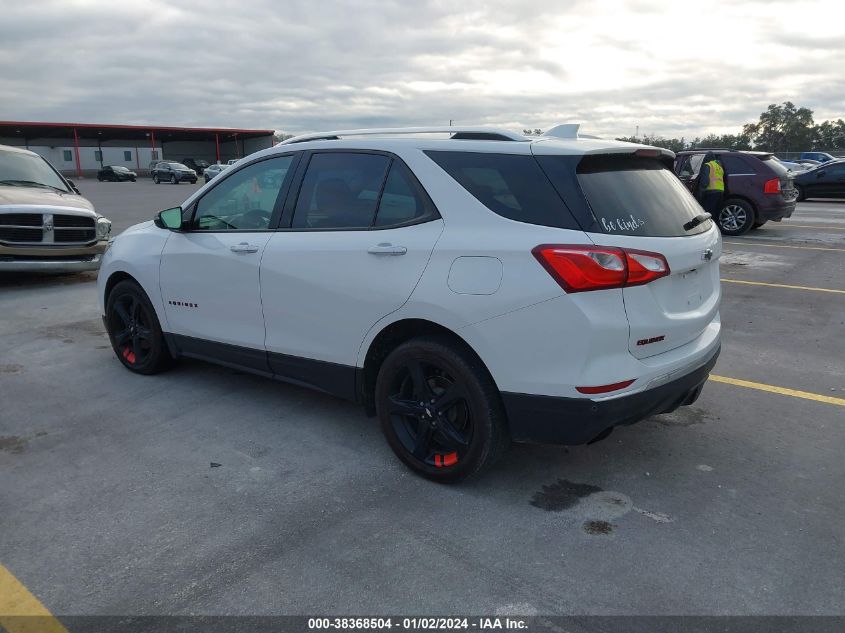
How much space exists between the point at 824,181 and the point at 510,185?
23.4m

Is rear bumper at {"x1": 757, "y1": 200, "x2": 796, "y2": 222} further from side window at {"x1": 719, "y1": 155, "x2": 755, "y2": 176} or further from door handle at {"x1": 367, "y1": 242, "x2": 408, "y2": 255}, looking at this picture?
door handle at {"x1": 367, "y1": 242, "x2": 408, "y2": 255}

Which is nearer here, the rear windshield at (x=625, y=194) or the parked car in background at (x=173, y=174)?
the rear windshield at (x=625, y=194)

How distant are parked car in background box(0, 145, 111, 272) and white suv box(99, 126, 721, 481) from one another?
Result: 531 cm

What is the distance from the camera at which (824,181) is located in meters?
22.5

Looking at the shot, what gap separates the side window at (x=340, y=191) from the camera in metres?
3.76

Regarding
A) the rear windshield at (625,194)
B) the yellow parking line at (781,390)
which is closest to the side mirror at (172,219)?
the rear windshield at (625,194)

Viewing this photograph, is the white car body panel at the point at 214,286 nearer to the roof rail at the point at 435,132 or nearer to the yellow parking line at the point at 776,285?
the roof rail at the point at 435,132

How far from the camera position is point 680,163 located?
48.8 ft

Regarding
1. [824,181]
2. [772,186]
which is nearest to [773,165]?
[772,186]

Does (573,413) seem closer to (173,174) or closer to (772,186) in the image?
(772,186)

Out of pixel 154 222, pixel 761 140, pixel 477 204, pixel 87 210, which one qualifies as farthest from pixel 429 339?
pixel 761 140

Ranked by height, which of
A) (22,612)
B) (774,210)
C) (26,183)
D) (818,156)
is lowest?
(22,612)

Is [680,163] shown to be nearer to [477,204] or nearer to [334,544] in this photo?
[477,204]

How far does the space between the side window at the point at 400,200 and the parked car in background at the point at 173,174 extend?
160 feet
